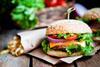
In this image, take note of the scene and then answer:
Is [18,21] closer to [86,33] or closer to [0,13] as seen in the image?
[0,13]

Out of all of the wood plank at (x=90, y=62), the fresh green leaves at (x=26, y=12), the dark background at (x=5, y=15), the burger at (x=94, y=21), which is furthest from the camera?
the dark background at (x=5, y=15)

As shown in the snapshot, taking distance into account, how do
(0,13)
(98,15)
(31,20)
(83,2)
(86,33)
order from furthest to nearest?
(0,13) < (31,20) < (83,2) < (98,15) < (86,33)

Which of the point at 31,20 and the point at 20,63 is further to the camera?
the point at 31,20

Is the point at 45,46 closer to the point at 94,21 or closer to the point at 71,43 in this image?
the point at 71,43

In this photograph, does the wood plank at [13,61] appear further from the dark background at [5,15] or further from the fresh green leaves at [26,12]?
the dark background at [5,15]

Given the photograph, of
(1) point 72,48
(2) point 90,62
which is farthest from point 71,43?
(2) point 90,62

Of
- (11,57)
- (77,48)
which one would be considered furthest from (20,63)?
(77,48)

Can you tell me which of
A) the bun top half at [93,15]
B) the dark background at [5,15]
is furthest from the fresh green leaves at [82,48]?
the dark background at [5,15]

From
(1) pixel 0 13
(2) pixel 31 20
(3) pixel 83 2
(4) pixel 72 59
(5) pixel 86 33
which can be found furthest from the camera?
(1) pixel 0 13
